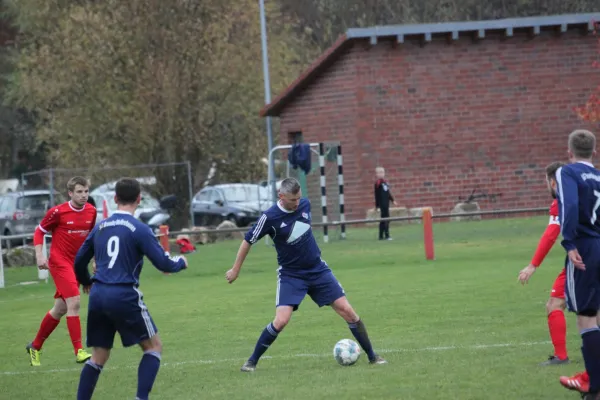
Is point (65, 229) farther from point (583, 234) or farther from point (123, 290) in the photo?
point (583, 234)

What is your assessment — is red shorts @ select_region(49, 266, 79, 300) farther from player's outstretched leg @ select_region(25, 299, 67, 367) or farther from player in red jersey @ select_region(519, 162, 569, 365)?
player in red jersey @ select_region(519, 162, 569, 365)

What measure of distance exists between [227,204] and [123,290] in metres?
30.1

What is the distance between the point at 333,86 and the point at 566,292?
91.7 feet

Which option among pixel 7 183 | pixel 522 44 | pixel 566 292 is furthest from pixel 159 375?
pixel 7 183

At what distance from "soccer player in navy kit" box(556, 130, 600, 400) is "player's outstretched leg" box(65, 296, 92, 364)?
583 centimetres

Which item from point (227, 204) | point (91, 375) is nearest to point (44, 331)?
point (91, 375)

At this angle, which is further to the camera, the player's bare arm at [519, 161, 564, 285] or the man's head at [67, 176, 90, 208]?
the man's head at [67, 176, 90, 208]

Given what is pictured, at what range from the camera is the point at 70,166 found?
38500mm

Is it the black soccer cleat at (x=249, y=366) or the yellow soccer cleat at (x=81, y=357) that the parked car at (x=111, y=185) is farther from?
the black soccer cleat at (x=249, y=366)

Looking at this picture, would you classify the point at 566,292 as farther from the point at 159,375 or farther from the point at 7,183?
the point at 7,183

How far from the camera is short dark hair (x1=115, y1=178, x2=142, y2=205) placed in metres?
8.89

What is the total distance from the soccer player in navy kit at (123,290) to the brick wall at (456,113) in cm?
2709

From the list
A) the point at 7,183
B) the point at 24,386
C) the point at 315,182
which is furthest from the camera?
the point at 7,183

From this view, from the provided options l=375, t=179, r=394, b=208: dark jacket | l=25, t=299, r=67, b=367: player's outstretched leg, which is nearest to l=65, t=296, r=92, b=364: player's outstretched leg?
l=25, t=299, r=67, b=367: player's outstretched leg
